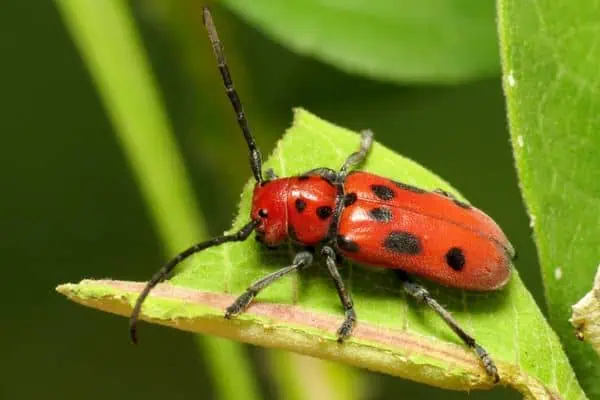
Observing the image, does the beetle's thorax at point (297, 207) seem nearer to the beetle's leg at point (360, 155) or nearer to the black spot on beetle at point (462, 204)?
the beetle's leg at point (360, 155)

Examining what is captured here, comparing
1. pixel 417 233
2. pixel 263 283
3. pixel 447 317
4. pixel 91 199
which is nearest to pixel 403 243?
pixel 417 233

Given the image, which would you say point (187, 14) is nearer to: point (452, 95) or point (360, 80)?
point (360, 80)

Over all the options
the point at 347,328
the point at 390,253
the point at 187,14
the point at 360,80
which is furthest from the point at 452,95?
the point at 347,328

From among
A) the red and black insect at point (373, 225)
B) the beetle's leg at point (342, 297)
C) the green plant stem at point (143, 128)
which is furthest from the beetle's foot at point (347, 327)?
the green plant stem at point (143, 128)

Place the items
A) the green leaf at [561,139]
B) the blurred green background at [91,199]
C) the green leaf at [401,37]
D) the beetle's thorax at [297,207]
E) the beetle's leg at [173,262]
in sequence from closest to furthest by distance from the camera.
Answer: the beetle's leg at [173,262] < the green leaf at [561,139] < the beetle's thorax at [297,207] < the green leaf at [401,37] < the blurred green background at [91,199]

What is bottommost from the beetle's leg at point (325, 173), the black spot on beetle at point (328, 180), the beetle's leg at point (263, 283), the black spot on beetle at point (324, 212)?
the beetle's leg at point (263, 283)

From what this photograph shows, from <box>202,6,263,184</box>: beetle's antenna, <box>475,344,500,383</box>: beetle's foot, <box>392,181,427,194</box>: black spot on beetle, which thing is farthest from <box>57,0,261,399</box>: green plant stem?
<box>475,344,500,383</box>: beetle's foot
